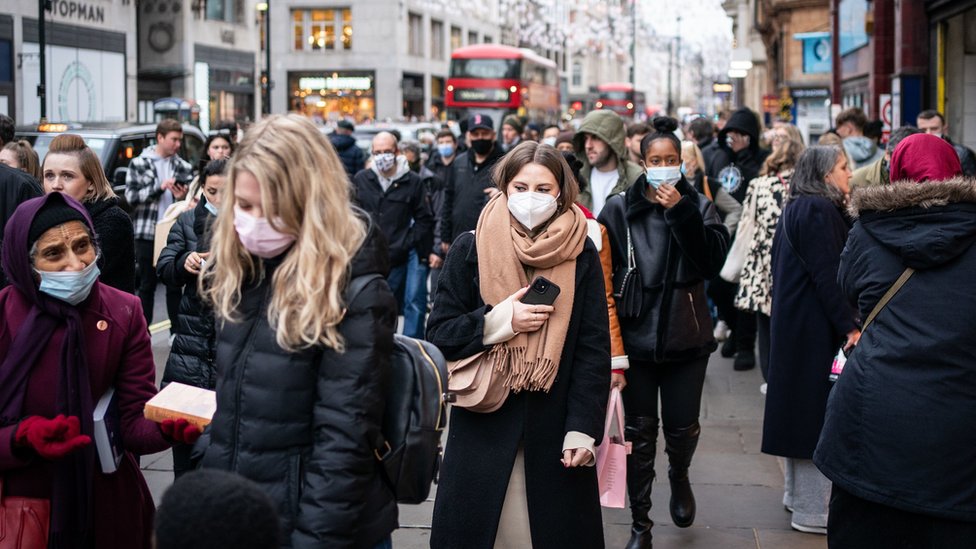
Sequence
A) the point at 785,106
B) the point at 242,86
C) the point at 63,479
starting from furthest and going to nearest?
the point at 242,86 → the point at 785,106 → the point at 63,479

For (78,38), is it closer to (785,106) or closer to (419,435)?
(785,106)

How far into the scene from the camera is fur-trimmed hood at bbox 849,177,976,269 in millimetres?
Result: 4023

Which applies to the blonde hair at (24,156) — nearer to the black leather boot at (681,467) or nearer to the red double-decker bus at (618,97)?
the black leather boot at (681,467)

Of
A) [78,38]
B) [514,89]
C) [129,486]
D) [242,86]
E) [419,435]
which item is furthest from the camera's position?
[242,86]

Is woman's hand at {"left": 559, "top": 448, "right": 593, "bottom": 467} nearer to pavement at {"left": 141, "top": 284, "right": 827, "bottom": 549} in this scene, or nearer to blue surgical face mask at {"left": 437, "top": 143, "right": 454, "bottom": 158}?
pavement at {"left": 141, "top": 284, "right": 827, "bottom": 549}

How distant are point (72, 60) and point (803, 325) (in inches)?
1289

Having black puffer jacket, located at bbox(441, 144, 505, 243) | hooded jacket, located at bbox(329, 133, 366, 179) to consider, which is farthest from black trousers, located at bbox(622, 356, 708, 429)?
hooded jacket, located at bbox(329, 133, 366, 179)

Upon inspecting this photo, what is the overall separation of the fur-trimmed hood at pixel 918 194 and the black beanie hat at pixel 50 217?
267cm

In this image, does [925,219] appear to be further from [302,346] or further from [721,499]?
[721,499]

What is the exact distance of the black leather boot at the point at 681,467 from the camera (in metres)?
5.94

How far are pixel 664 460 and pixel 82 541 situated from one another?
440 cm

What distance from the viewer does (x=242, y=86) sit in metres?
48.7

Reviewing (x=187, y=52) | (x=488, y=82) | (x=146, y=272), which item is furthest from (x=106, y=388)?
(x=187, y=52)

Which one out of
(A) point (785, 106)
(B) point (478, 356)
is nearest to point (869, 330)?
(B) point (478, 356)
